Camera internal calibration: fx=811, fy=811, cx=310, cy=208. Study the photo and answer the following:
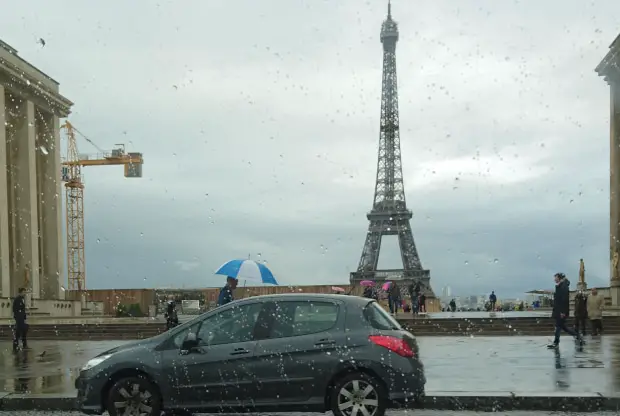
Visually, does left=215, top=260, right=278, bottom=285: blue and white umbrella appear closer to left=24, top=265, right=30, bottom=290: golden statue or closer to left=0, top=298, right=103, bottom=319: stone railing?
left=0, top=298, right=103, bottom=319: stone railing

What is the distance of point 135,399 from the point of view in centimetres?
841

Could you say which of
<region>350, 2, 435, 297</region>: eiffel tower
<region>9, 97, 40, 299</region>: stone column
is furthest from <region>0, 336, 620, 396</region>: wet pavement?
<region>350, 2, 435, 297</region>: eiffel tower

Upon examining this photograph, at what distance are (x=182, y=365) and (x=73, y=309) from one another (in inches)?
1813

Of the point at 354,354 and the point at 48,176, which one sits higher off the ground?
the point at 48,176

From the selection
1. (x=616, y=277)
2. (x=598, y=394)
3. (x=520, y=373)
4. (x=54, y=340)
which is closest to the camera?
(x=598, y=394)

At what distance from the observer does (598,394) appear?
956 centimetres

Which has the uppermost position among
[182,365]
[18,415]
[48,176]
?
[48,176]

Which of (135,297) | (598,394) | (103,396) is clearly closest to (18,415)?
(103,396)

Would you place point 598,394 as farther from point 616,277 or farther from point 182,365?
point 616,277

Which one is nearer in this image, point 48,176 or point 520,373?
point 520,373

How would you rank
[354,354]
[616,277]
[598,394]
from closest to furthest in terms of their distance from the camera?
1. [354,354]
2. [598,394]
3. [616,277]

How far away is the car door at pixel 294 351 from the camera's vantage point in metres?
8.19

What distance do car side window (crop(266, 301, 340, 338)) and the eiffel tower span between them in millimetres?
69994

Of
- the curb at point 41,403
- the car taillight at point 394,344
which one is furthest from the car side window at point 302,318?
the curb at point 41,403
